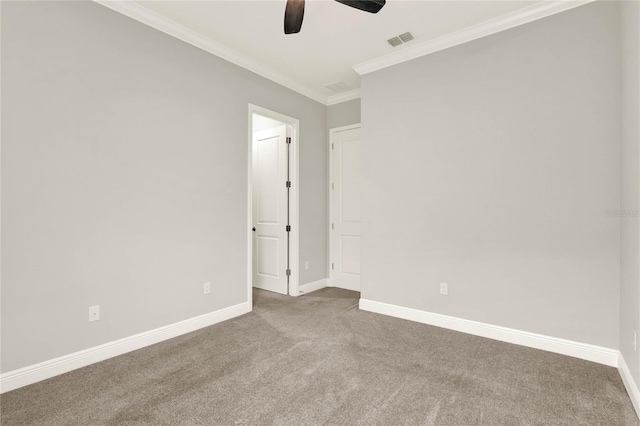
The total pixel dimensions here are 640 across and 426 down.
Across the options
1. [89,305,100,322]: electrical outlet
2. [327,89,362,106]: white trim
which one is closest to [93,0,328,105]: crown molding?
[327,89,362,106]: white trim

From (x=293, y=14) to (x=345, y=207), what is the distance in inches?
111

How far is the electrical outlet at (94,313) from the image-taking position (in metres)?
2.39

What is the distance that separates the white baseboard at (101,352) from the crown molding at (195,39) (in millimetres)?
2690

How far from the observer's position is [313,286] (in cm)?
452

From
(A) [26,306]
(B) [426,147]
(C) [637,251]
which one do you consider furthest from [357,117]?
(A) [26,306]

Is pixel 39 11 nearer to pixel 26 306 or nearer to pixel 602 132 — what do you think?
pixel 26 306

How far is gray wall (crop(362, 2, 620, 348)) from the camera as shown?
2.42m

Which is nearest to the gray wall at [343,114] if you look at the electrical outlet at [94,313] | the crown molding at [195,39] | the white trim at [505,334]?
the crown molding at [195,39]

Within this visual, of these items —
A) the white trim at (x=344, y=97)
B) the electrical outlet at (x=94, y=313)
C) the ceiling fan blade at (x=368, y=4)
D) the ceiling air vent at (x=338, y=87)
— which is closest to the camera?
the ceiling fan blade at (x=368, y=4)

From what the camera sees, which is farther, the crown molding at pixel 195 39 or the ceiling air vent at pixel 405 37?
the ceiling air vent at pixel 405 37

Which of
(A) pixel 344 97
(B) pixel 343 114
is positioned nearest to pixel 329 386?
(B) pixel 343 114

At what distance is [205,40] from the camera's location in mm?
3109

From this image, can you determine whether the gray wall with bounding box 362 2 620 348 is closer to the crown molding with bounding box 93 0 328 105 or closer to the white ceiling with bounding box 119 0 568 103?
the white ceiling with bounding box 119 0 568 103

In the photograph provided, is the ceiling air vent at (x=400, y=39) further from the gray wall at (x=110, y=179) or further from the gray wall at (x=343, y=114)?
the gray wall at (x=110, y=179)
